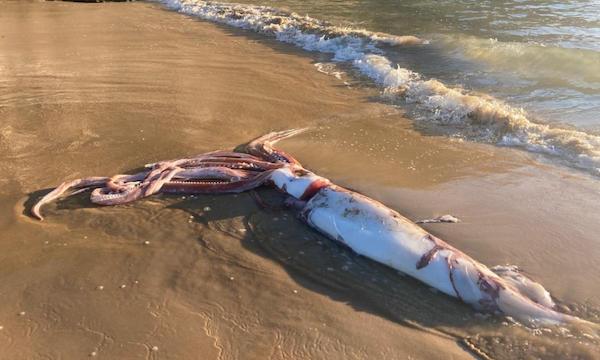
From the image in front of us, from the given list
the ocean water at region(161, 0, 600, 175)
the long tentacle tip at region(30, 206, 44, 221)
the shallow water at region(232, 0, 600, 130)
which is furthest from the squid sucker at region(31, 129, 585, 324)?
the shallow water at region(232, 0, 600, 130)

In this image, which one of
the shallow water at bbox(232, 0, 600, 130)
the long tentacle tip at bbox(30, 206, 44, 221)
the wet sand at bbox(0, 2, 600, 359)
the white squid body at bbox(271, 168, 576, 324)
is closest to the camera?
the wet sand at bbox(0, 2, 600, 359)

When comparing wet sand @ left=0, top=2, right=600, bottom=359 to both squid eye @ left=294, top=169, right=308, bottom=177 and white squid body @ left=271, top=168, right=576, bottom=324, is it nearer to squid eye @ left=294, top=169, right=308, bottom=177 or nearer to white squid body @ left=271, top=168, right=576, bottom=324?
white squid body @ left=271, top=168, right=576, bottom=324

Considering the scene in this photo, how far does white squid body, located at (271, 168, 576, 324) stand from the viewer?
3887mm

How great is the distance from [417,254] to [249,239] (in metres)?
1.47

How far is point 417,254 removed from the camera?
4.27m

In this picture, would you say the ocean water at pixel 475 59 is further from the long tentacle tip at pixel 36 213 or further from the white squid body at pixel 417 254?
the long tentacle tip at pixel 36 213

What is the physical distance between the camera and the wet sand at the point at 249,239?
3.73 metres

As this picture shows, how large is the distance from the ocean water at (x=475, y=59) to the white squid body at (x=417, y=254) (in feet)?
8.91

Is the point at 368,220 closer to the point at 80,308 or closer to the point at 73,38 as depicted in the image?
the point at 80,308

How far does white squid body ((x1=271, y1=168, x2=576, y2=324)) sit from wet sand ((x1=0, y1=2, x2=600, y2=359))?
0.11 meters

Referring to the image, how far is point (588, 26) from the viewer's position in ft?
44.0

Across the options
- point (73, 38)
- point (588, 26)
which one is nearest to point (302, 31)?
point (73, 38)

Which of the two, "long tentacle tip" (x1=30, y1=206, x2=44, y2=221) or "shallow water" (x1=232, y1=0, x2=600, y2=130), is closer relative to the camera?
"long tentacle tip" (x1=30, y1=206, x2=44, y2=221)

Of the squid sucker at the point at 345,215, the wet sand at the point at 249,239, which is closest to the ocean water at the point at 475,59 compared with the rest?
the wet sand at the point at 249,239
